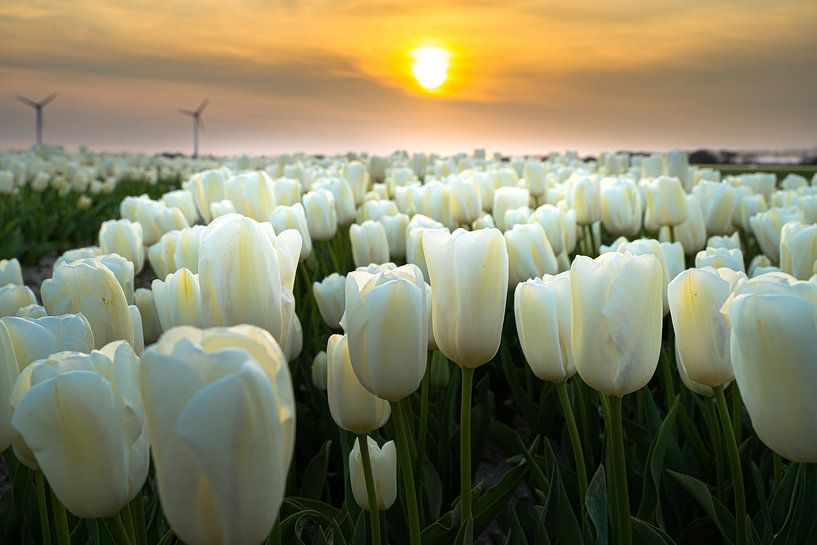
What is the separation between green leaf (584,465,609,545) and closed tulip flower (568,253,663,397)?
319 mm

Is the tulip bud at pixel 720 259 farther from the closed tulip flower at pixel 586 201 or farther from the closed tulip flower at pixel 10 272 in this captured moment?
the closed tulip flower at pixel 10 272

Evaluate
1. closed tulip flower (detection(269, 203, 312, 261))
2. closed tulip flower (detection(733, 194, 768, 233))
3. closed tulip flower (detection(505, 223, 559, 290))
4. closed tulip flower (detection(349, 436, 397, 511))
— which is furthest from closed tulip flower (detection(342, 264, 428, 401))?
closed tulip flower (detection(733, 194, 768, 233))

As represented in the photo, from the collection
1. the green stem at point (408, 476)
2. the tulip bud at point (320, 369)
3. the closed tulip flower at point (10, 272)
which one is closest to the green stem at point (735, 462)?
the green stem at point (408, 476)

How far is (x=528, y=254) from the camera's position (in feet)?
9.77

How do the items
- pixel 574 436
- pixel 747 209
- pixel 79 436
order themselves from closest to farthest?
pixel 79 436 < pixel 574 436 < pixel 747 209

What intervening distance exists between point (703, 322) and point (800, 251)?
1.56 meters

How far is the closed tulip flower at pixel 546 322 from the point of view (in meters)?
1.79

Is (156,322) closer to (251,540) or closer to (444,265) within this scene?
(444,265)

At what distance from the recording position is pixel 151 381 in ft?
2.95

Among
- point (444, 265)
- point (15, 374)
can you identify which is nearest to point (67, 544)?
point (15, 374)

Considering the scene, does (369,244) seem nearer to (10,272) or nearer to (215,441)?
(10,272)

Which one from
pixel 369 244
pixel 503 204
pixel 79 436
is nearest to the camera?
pixel 79 436

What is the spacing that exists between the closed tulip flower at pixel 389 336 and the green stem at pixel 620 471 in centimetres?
45

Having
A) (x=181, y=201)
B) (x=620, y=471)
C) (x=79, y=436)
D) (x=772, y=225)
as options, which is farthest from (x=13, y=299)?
(x=772, y=225)
